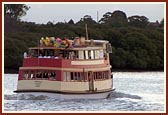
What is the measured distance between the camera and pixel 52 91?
2897cm

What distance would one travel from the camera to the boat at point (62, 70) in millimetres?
29031

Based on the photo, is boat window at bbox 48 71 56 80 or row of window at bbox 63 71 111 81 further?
row of window at bbox 63 71 111 81

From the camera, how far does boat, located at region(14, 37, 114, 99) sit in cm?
2903

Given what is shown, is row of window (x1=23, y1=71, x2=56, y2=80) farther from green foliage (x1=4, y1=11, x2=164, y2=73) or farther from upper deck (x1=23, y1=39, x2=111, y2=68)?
green foliage (x1=4, y1=11, x2=164, y2=73)

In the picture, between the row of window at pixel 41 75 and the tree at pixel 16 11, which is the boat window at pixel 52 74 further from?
the tree at pixel 16 11

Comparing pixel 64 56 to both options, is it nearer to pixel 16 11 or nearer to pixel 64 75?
pixel 64 75

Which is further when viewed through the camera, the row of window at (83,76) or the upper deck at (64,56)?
the row of window at (83,76)

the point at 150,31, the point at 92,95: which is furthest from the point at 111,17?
the point at 92,95

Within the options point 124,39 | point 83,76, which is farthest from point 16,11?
point 83,76

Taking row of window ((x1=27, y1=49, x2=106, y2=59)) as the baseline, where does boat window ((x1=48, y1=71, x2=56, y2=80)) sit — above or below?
below

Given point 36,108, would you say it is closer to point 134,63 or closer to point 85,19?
point 134,63

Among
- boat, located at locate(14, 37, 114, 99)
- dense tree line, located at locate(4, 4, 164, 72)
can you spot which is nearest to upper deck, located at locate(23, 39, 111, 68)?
boat, located at locate(14, 37, 114, 99)

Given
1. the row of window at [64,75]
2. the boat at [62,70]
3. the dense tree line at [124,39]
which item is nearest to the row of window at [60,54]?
the boat at [62,70]

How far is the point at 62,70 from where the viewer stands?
95.0ft
